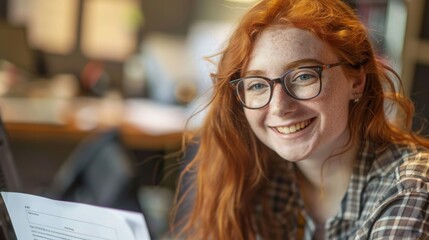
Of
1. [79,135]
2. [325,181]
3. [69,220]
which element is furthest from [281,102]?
[79,135]

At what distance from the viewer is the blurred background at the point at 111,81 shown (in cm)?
214

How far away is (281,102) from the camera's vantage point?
1.02 meters

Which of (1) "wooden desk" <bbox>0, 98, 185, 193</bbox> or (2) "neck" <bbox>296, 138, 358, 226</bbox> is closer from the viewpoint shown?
(2) "neck" <bbox>296, 138, 358, 226</bbox>

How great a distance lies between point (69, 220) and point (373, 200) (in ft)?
1.83

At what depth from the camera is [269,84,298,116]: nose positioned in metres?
1.01

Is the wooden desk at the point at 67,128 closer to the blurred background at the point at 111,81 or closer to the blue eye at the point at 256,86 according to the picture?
the blurred background at the point at 111,81

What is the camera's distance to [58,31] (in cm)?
432

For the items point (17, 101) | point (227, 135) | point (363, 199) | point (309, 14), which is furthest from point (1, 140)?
point (17, 101)

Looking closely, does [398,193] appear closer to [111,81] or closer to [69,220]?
[69,220]

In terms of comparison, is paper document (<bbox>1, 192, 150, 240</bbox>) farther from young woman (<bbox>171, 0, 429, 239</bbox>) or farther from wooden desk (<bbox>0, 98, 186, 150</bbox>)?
wooden desk (<bbox>0, 98, 186, 150</bbox>)

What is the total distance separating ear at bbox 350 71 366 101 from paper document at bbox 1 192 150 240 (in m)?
0.48

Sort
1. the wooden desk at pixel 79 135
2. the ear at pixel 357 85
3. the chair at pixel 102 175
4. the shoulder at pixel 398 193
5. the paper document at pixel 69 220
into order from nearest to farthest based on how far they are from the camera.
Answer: the paper document at pixel 69 220
the shoulder at pixel 398 193
the ear at pixel 357 85
the chair at pixel 102 175
the wooden desk at pixel 79 135

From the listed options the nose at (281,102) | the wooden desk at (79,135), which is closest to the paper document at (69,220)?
the nose at (281,102)

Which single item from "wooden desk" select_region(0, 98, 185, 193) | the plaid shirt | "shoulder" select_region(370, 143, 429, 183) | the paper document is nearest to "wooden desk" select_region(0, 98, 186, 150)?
"wooden desk" select_region(0, 98, 185, 193)
